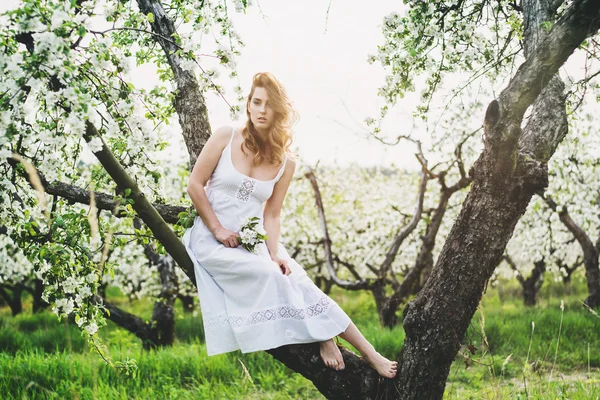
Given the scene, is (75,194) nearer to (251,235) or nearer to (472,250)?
(251,235)

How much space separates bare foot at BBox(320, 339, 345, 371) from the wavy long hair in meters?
1.33

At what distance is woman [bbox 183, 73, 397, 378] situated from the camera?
3.12 meters

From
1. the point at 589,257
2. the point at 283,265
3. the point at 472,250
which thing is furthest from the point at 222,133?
the point at 589,257

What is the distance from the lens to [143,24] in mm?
3432

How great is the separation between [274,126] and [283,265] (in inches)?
39.4

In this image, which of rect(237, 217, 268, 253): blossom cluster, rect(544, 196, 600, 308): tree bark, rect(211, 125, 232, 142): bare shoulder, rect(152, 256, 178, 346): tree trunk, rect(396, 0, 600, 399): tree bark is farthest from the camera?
rect(544, 196, 600, 308): tree bark

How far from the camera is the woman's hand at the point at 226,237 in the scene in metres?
3.25

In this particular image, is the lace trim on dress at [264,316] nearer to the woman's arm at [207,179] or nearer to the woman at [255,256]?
the woman at [255,256]

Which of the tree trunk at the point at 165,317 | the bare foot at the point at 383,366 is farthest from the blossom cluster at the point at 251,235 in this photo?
the tree trunk at the point at 165,317

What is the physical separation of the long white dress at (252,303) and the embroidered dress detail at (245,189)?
1.21 feet

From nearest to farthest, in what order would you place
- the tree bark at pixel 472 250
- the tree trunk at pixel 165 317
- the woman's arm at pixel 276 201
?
the tree bark at pixel 472 250 < the woman's arm at pixel 276 201 < the tree trunk at pixel 165 317

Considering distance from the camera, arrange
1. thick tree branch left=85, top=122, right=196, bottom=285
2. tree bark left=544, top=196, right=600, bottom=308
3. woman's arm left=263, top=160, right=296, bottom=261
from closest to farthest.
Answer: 1. thick tree branch left=85, top=122, right=196, bottom=285
2. woman's arm left=263, top=160, right=296, bottom=261
3. tree bark left=544, top=196, right=600, bottom=308

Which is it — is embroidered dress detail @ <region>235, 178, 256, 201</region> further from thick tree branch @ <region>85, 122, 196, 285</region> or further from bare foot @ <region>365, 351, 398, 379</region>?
bare foot @ <region>365, 351, 398, 379</region>

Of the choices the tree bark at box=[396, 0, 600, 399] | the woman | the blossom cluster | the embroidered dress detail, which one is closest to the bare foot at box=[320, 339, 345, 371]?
the woman
